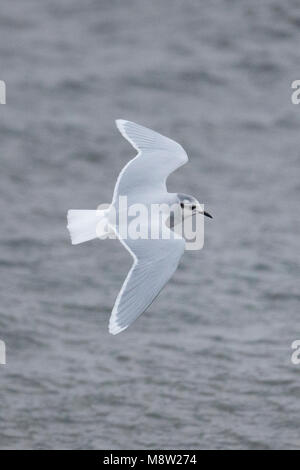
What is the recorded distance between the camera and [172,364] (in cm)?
693

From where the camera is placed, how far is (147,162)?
231 inches

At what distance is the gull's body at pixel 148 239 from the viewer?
4.78 m

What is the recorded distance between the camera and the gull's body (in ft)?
15.7

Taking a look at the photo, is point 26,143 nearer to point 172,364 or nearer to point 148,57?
point 148,57

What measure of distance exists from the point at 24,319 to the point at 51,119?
7.64 feet

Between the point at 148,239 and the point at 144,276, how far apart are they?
0.23 m

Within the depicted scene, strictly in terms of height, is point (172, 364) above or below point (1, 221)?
below
